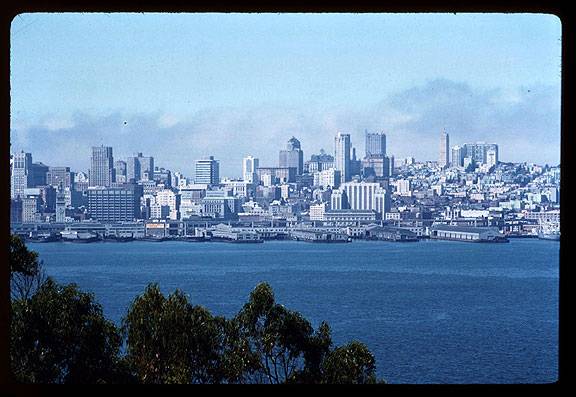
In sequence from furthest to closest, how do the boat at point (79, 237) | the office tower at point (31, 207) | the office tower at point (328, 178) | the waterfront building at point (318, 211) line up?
the office tower at point (328, 178)
the waterfront building at point (318, 211)
the boat at point (79, 237)
the office tower at point (31, 207)

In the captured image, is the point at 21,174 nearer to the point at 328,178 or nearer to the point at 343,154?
the point at 328,178

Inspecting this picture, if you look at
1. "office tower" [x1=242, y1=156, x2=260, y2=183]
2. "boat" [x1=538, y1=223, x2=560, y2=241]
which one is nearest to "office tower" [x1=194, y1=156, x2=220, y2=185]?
"office tower" [x1=242, y1=156, x2=260, y2=183]

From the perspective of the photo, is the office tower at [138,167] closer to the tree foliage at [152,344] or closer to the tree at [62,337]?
the tree foliage at [152,344]

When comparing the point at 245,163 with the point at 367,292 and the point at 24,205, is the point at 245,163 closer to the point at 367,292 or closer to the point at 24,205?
the point at 24,205

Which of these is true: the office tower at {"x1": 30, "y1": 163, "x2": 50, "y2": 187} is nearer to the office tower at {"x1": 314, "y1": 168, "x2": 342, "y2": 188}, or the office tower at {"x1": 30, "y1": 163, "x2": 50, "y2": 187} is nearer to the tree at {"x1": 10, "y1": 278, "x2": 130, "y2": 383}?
the office tower at {"x1": 314, "y1": 168, "x2": 342, "y2": 188}

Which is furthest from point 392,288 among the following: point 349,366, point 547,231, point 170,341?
point 170,341

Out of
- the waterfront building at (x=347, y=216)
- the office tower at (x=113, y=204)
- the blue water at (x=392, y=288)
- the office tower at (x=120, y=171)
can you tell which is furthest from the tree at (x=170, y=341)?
the office tower at (x=120, y=171)
